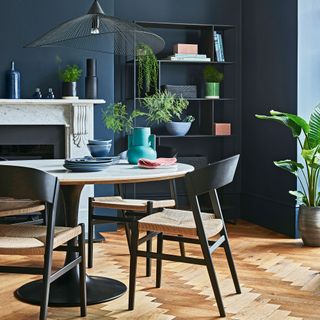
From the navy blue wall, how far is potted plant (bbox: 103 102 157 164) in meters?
1.12

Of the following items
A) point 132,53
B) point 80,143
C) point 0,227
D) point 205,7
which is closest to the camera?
point 0,227

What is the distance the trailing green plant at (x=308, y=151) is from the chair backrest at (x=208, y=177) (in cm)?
170

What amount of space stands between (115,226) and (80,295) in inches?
95.3

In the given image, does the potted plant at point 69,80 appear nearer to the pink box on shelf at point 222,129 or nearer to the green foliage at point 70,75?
the green foliage at point 70,75

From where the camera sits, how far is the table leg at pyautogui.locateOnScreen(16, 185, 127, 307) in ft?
11.8

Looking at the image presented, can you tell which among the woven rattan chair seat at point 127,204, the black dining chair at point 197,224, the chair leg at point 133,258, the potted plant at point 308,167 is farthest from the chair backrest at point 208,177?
the potted plant at point 308,167

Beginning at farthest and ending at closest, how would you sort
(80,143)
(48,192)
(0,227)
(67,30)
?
(80,143)
(67,30)
(0,227)
(48,192)

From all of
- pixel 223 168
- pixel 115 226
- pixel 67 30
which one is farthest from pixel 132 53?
pixel 223 168

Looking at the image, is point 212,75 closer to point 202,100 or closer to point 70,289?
point 202,100

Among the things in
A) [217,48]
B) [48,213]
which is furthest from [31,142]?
[48,213]

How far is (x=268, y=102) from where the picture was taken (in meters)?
5.94

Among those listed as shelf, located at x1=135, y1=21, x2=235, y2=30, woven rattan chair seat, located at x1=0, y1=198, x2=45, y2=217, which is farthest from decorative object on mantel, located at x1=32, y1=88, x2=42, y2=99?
woven rattan chair seat, located at x1=0, y1=198, x2=45, y2=217

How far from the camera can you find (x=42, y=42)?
383 centimetres

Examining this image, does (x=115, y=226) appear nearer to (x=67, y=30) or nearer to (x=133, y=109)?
(x=133, y=109)
